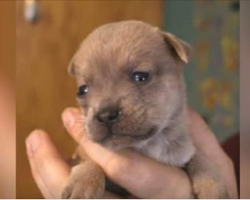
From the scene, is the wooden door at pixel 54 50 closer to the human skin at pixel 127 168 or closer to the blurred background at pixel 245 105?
the human skin at pixel 127 168

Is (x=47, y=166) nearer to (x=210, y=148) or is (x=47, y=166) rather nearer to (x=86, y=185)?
(x=86, y=185)

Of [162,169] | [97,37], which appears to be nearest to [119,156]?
[162,169]

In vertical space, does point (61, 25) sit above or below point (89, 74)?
below

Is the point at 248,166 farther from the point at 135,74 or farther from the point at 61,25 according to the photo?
the point at 61,25

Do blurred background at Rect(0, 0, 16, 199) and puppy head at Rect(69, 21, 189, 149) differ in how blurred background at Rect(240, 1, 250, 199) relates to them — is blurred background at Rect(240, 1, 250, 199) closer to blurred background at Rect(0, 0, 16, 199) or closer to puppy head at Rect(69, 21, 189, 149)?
puppy head at Rect(69, 21, 189, 149)

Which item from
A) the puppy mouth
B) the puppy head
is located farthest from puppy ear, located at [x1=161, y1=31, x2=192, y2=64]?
the puppy mouth

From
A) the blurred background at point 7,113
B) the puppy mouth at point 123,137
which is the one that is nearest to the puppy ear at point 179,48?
the puppy mouth at point 123,137
